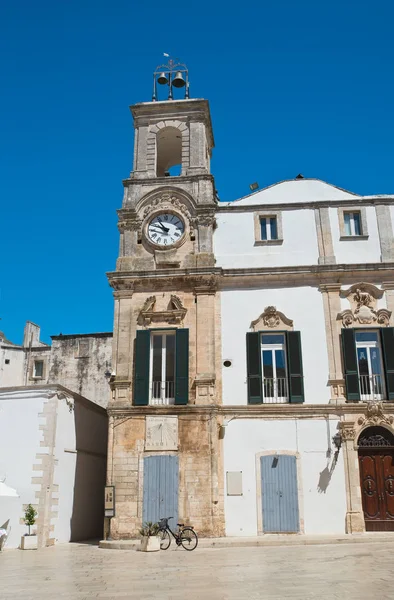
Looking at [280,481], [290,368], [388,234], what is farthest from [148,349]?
[388,234]

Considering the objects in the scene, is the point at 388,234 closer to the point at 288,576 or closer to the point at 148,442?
the point at 148,442

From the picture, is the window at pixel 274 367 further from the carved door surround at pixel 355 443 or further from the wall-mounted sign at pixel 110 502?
the wall-mounted sign at pixel 110 502

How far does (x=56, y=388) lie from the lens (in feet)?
59.1

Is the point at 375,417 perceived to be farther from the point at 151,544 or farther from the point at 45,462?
the point at 45,462

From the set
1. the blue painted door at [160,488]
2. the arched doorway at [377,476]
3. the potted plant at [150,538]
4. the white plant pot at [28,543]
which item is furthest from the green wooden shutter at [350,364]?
the white plant pot at [28,543]

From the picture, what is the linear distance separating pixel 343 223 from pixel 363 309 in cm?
332

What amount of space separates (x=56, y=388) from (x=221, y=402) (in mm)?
5292

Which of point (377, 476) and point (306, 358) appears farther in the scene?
point (306, 358)

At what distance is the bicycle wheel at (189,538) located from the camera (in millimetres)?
15648

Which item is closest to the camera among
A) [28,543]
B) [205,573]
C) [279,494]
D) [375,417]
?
[205,573]

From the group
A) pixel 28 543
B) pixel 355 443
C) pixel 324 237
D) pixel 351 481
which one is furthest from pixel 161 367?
pixel 324 237

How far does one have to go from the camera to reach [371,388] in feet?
60.6

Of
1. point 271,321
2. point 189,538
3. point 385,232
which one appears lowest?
point 189,538

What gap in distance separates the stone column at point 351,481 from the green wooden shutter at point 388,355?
5.70 ft
